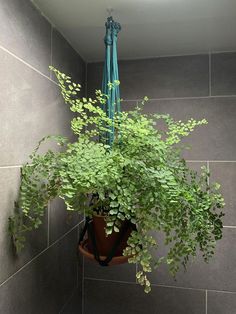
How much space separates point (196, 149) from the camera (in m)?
1.37

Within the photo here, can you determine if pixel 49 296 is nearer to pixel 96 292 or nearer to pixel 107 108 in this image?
pixel 96 292

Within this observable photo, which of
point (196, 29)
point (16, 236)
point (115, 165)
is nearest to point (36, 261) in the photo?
point (16, 236)

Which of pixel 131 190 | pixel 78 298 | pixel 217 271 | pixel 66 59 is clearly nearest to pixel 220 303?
pixel 217 271

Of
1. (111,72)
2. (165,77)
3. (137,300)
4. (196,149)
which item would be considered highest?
(165,77)

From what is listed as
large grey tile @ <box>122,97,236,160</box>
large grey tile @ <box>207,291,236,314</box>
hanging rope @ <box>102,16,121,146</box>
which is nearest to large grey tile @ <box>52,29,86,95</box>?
hanging rope @ <box>102,16,121,146</box>

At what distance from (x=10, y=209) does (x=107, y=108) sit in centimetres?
Answer: 47

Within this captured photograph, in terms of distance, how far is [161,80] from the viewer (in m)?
1.40

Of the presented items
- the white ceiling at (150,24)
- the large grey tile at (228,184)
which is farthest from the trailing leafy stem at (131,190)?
the large grey tile at (228,184)

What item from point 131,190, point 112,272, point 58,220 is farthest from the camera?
point 112,272

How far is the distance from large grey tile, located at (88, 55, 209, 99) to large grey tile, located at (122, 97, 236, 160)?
59 millimetres

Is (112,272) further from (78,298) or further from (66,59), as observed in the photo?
(66,59)

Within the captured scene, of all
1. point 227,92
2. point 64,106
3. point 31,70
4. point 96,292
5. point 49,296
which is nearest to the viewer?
point 31,70

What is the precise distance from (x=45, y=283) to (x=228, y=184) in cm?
93

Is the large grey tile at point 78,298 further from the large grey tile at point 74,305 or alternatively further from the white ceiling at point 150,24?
the white ceiling at point 150,24
